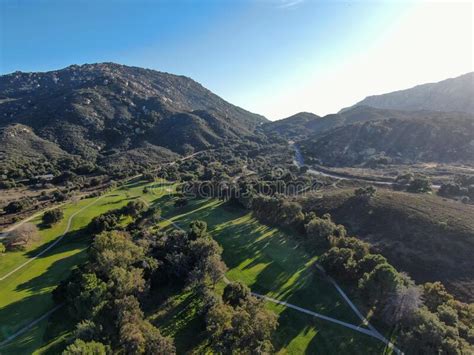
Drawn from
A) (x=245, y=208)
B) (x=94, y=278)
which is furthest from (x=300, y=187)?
(x=94, y=278)

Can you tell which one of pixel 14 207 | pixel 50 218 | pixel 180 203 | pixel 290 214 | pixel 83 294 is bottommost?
pixel 290 214

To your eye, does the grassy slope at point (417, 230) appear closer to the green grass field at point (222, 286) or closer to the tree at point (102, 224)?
the green grass field at point (222, 286)

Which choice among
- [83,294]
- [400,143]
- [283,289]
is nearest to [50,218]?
[83,294]

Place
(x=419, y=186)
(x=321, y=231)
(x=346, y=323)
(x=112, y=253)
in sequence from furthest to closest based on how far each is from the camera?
(x=419, y=186) → (x=321, y=231) → (x=112, y=253) → (x=346, y=323)

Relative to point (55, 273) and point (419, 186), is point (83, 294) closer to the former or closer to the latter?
point (55, 273)

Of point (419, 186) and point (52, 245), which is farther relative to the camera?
point (419, 186)

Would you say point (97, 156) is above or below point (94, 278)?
above

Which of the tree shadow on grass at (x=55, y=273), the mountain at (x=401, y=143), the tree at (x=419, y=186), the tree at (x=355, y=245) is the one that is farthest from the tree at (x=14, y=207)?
the mountain at (x=401, y=143)

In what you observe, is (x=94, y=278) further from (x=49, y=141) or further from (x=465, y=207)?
(x=49, y=141)
